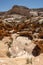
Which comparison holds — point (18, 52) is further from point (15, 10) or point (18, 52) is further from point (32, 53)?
point (15, 10)

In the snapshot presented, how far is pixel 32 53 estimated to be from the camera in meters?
15.8

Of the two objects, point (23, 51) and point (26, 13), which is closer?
point (23, 51)

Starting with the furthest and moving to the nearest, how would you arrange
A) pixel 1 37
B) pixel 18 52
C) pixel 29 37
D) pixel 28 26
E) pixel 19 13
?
pixel 19 13, pixel 28 26, pixel 1 37, pixel 29 37, pixel 18 52

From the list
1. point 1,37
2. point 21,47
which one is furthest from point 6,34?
point 21,47

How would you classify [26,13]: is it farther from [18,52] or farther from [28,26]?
[18,52]

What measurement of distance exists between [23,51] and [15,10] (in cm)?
4629

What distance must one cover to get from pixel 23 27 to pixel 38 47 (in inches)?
599

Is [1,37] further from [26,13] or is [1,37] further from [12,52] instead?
[26,13]

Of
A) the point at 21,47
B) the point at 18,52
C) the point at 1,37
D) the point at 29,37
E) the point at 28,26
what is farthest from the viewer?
the point at 28,26

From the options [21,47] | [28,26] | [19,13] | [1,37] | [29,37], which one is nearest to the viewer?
[21,47]

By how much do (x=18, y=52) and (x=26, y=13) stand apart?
160ft

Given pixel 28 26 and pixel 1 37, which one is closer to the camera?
pixel 1 37

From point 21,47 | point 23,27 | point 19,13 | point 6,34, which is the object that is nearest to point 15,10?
point 19,13

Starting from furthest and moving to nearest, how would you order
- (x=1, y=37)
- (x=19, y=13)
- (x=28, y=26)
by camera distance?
(x=19, y=13), (x=28, y=26), (x=1, y=37)
